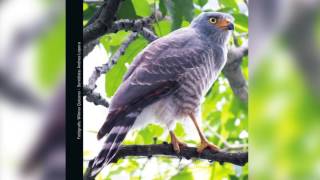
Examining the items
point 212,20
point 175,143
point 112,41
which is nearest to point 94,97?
point 112,41

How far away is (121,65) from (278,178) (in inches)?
22.5

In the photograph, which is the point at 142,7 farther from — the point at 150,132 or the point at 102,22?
the point at 150,132

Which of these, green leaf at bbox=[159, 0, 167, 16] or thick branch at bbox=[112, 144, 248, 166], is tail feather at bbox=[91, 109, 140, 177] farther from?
green leaf at bbox=[159, 0, 167, 16]

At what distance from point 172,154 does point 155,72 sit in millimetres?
245

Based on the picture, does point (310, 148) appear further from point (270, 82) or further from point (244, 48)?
point (244, 48)

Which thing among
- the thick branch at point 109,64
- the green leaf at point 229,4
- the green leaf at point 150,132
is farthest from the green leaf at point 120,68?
the green leaf at point 229,4

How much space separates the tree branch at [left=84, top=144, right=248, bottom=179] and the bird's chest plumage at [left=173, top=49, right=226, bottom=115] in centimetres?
12

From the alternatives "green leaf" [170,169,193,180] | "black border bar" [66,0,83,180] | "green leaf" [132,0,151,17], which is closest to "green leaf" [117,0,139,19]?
"green leaf" [132,0,151,17]

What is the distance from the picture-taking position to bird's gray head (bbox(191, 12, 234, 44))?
1.41 meters

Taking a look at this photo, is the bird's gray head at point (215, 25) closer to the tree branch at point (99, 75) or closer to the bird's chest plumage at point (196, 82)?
the bird's chest plumage at point (196, 82)

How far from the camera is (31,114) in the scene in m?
1.23

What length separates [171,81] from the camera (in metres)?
1.37

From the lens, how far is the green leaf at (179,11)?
139 centimetres

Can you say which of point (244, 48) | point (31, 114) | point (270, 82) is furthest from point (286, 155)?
point (31, 114)
